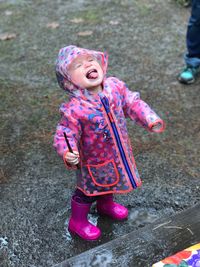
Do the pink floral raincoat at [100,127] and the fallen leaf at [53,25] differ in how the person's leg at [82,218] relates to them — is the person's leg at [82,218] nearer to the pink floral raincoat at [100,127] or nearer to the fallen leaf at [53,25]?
the pink floral raincoat at [100,127]

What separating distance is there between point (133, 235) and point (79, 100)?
2.12 feet

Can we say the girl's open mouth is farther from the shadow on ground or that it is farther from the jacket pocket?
the shadow on ground

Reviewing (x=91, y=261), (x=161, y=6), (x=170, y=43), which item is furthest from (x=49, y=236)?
(x=161, y=6)

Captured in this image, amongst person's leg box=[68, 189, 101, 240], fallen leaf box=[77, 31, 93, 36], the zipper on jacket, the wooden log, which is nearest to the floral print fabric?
the wooden log

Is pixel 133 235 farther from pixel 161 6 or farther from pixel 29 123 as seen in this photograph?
pixel 161 6

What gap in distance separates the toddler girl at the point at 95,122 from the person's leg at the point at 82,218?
9cm

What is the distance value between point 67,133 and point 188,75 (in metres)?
2.11

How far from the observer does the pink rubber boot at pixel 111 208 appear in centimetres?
266

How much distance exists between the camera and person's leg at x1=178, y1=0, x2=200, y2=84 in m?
3.99

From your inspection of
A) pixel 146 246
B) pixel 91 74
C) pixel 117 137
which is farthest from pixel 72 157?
pixel 146 246

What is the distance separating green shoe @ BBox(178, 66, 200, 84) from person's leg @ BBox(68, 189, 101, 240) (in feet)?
6.00

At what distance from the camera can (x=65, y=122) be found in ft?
7.21

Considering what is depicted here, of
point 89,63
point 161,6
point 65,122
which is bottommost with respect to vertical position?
point 161,6

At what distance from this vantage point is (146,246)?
197 cm
